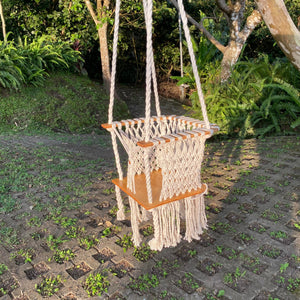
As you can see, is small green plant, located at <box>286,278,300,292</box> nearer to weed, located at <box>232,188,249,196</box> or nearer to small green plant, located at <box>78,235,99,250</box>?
weed, located at <box>232,188,249,196</box>

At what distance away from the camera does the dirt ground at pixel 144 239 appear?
2.00 meters

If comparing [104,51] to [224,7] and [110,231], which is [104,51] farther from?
[110,231]

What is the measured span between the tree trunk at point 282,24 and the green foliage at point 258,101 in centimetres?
163

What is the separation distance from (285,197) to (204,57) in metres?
5.88

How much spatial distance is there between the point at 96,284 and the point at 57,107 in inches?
205

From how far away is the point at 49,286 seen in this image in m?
2.01

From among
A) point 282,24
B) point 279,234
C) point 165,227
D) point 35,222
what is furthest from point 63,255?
point 282,24

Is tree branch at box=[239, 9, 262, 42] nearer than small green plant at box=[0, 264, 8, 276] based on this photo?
No

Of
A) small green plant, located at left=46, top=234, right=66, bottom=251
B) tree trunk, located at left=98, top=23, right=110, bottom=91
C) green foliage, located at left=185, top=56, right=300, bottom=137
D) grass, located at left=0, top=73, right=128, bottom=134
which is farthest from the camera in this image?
tree trunk, located at left=98, top=23, right=110, bottom=91

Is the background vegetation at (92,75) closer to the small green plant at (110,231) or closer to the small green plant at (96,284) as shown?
the small green plant at (110,231)

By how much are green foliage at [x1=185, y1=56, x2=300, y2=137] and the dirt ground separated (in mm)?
1168

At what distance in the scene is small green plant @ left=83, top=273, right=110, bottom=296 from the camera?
196 cm

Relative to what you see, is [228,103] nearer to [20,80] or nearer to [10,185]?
[10,185]

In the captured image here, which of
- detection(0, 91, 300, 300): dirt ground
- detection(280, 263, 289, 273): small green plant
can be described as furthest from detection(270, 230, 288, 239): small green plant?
detection(280, 263, 289, 273): small green plant
